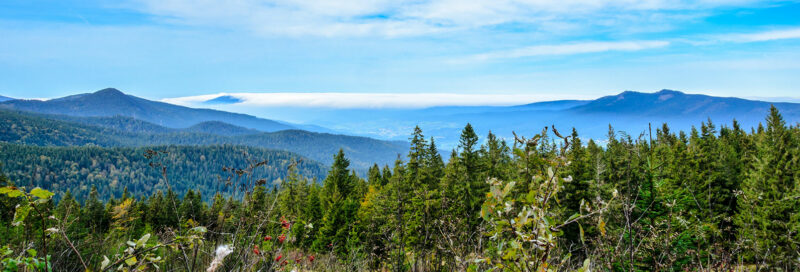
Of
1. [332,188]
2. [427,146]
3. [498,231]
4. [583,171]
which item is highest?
[498,231]

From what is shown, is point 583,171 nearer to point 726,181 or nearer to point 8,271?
point 726,181

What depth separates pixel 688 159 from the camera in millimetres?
27828

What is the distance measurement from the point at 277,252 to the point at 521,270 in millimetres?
2085

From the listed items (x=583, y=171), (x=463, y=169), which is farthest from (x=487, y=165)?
(x=583, y=171)

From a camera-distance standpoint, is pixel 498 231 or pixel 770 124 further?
pixel 770 124

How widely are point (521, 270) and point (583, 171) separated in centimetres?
2659

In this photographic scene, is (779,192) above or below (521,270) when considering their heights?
below

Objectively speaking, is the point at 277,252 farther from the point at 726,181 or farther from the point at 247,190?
the point at 726,181

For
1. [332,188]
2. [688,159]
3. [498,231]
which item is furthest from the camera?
[332,188]

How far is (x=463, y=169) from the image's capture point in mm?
23203

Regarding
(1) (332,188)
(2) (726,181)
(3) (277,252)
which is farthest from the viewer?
(1) (332,188)

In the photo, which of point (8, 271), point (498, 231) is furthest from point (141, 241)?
point (498, 231)

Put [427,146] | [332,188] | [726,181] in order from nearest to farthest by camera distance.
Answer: [427,146], [726,181], [332,188]

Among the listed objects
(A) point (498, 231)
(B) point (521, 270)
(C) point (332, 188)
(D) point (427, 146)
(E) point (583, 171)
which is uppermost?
(A) point (498, 231)
